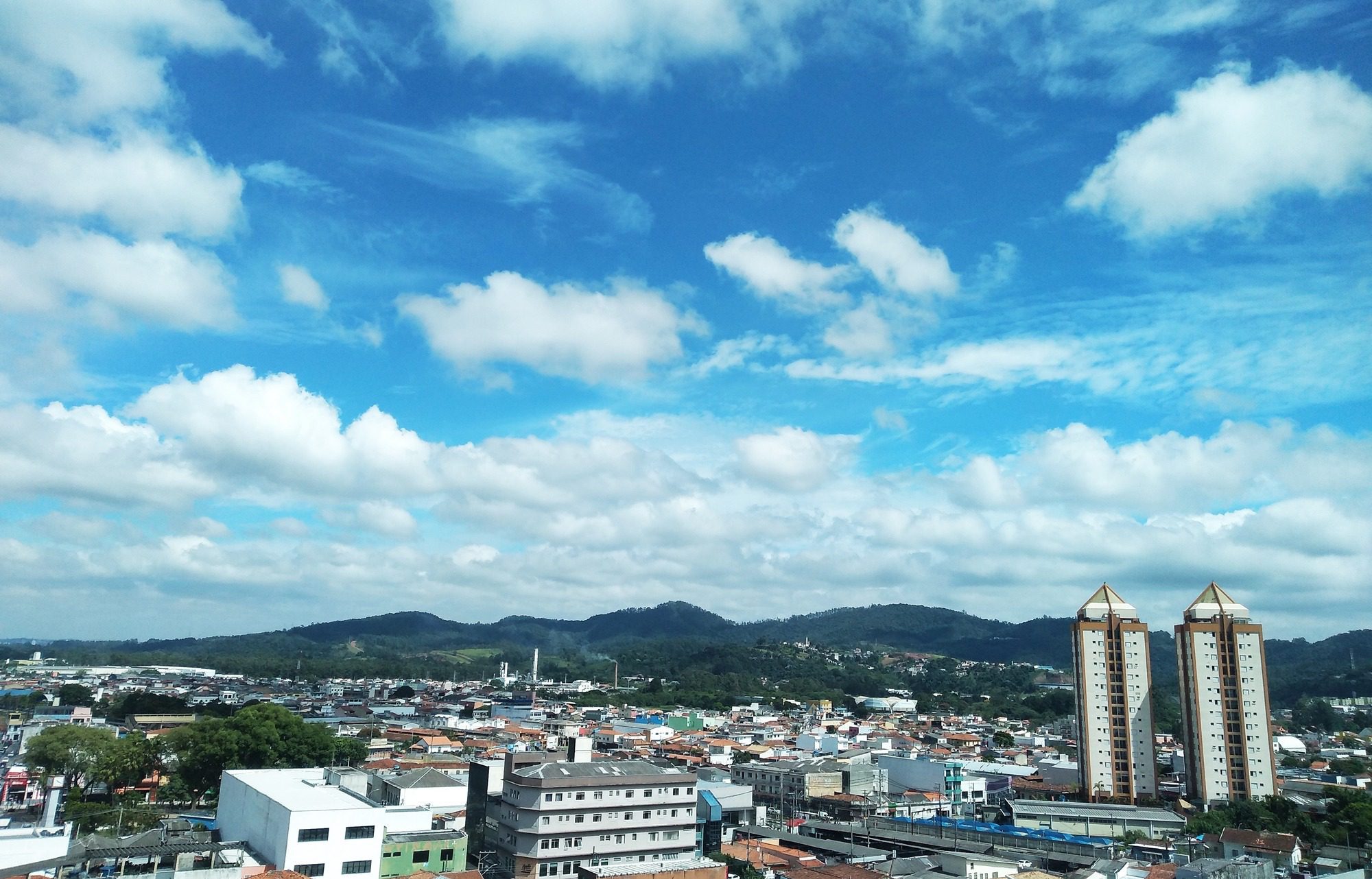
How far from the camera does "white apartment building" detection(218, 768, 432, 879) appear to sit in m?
21.6

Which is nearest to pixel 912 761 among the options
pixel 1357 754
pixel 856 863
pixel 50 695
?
pixel 856 863

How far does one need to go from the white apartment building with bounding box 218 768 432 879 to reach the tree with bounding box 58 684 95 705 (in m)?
60.7

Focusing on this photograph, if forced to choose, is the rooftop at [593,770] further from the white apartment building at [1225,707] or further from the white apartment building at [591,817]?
the white apartment building at [1225,707]

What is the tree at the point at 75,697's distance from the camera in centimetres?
7438

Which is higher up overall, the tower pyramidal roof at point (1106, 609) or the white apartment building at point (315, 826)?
the tower pyramidal roof at point (1106, 609)

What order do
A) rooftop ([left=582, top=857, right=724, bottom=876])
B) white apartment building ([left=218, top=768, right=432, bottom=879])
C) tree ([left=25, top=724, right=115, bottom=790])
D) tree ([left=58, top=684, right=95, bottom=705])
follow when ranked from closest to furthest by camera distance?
white apartment building ([left=218, top=768, right=432, bottom=879]) → rooftop ([left=582, top=857, right=724, bottom=876]) → tree ([left=25, top=724, right=115, bottom=790]) → tree ([left=58, top=684, right=95, bottom=705])

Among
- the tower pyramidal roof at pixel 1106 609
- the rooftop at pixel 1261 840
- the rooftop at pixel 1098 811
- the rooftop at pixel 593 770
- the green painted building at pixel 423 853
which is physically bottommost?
the rooftop at pixel 1098 811

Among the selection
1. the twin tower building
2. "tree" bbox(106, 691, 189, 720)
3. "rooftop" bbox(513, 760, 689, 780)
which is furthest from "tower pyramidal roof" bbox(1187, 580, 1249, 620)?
"tree" bbox(106, 691, 189, 720)

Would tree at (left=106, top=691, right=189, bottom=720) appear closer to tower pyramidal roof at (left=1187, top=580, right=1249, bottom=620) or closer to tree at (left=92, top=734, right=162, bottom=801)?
tree at (left=92, top=734, right=162, bottom=801)

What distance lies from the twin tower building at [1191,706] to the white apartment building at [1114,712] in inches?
1.6

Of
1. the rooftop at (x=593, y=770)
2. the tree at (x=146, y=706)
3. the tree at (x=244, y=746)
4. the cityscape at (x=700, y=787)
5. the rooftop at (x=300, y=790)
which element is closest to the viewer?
the rooftop at (x=300, y=790)

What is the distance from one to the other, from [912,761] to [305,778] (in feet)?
110

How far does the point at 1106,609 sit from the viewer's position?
51938 mm

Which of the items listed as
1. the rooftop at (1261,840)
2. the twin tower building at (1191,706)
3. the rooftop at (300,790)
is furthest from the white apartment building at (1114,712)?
the rooftop at (300,790)
